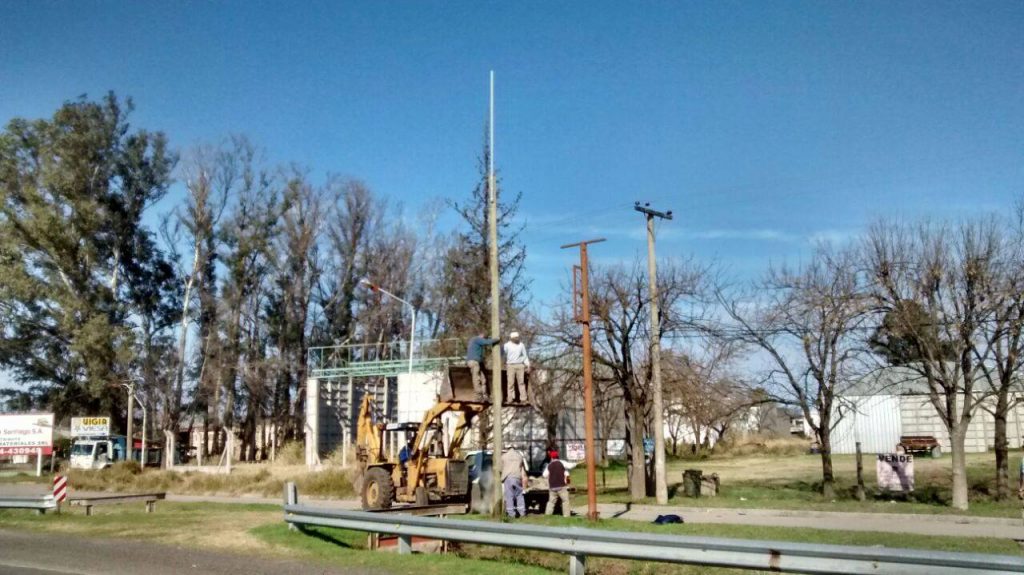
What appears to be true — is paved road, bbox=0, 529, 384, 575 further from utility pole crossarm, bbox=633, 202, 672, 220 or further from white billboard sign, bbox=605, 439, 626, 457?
white billboard sign, bbox=605, 439, 626, 457

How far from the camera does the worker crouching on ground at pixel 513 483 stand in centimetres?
2045

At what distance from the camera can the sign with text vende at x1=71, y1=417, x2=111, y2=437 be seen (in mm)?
51156

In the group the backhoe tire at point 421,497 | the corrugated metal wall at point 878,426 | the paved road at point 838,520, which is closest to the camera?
the paved road at point 838,520

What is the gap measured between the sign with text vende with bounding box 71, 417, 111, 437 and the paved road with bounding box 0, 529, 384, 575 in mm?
38353

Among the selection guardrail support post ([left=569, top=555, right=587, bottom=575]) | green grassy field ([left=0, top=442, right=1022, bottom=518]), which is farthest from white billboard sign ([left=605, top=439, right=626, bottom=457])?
guardrail support post ([left=569, top=555, right=587, bottom=575])

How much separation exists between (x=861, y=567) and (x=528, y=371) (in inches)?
513

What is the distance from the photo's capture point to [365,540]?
16.2m

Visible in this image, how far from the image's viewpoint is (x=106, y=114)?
53.8 metres

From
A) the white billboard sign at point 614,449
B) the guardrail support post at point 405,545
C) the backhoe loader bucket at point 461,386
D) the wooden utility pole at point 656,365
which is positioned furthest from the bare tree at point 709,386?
the white billboard sign at point 614,449

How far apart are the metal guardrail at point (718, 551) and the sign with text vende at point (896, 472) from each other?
61.3ft

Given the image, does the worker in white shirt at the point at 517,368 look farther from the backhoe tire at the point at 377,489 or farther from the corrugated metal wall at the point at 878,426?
the corrugated metal wall at the point at 878,426

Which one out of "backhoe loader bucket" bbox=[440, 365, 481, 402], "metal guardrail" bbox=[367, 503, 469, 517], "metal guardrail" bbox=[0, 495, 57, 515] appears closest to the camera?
"metal guardrail" bbox=[367, 503, 469, 517]

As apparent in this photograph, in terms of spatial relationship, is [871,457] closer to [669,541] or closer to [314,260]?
[314,260]

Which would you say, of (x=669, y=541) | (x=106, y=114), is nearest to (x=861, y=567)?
(x=669, y=541)
